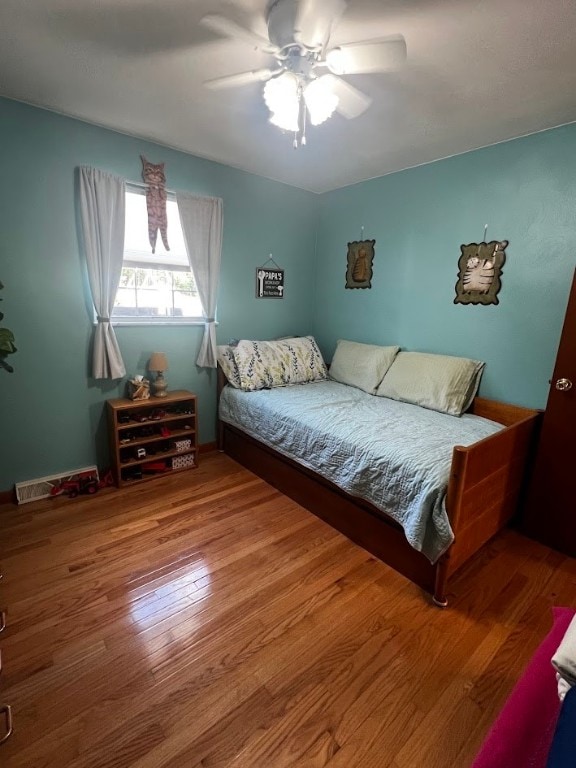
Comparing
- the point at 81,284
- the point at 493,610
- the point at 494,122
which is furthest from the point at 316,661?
the point at 494,122

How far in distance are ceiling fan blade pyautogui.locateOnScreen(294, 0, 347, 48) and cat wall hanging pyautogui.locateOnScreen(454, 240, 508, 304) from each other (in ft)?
5.38

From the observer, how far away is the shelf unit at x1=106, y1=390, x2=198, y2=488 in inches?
97.9

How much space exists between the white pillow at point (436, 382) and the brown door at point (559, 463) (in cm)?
54

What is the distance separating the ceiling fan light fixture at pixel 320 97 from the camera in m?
1.43

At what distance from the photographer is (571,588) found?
1707 millimetres

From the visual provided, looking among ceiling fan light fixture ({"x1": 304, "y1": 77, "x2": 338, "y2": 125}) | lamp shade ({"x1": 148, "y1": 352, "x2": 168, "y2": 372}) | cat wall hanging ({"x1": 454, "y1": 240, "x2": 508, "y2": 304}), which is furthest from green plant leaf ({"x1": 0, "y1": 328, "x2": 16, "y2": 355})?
cat wall hanging ({"x1": 454, "y1": 240, "x2": 508, "y2": 304})

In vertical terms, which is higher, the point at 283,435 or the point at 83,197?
the point at 83,197

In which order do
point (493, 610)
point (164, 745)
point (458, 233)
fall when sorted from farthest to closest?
point (458, 233)
point (493, 610)
point (164, 745)

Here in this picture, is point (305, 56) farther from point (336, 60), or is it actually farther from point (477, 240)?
point (477, 240)

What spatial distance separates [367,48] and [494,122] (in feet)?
3.86

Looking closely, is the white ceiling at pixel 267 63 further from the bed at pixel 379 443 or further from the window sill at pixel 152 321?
the bed at pixel 379 443

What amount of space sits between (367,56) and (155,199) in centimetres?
173

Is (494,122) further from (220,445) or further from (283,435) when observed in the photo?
(220,445)

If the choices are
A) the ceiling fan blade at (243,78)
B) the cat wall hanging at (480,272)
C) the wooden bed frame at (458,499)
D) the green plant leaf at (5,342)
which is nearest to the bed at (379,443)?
the wooden bed frame at (458,499)
